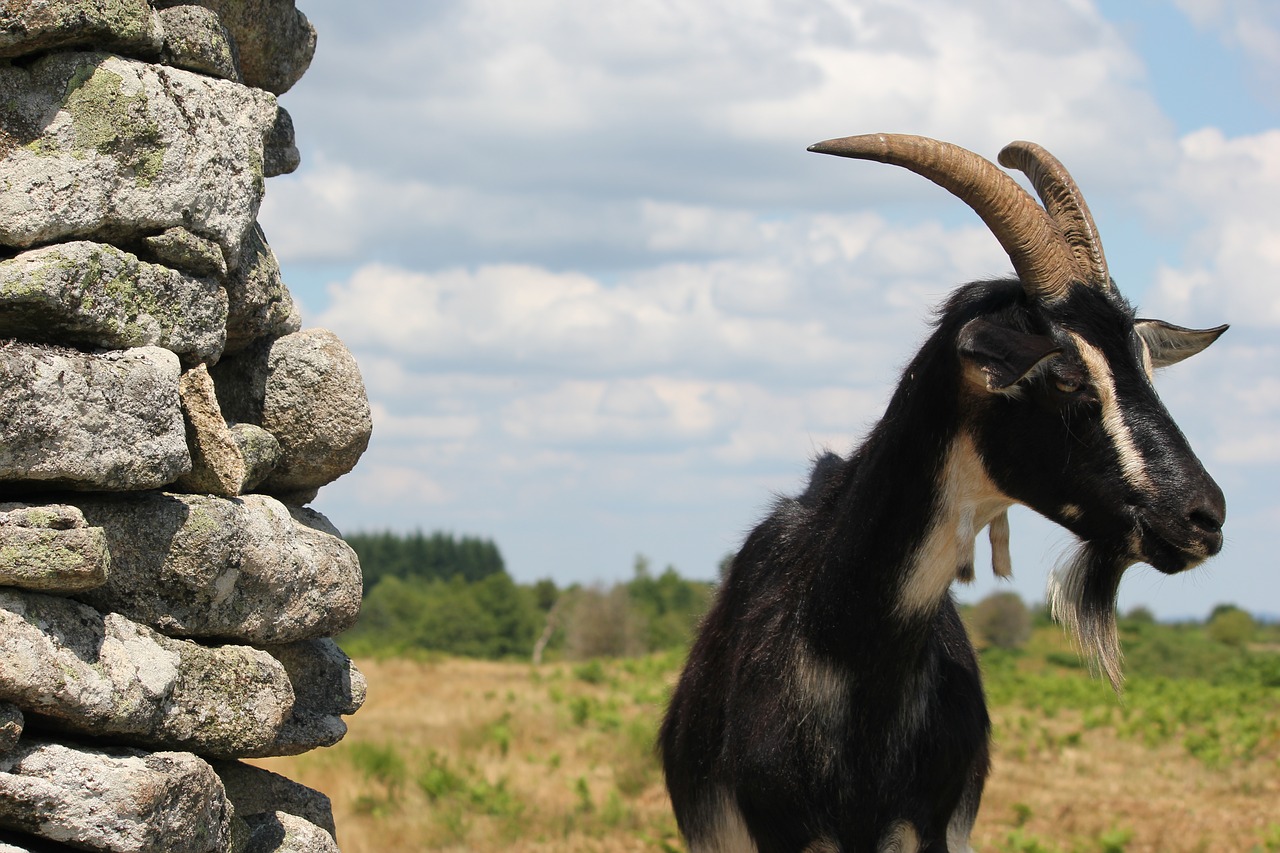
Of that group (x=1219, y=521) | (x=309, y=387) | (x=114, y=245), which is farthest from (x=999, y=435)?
(x=114, y=245)

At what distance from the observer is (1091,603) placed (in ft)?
15.8

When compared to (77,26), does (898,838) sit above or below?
below

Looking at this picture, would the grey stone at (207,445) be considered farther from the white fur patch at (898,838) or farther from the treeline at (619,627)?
the treeline at (619,627)

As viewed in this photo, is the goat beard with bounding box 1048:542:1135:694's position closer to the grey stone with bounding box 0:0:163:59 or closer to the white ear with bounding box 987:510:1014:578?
the white ear with bounding box 987:510:1014:578

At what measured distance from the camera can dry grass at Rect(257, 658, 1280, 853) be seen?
11523 millimetres

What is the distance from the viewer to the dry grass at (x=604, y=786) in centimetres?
1152

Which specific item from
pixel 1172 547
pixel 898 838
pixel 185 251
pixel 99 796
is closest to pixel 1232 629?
pixel 898 838

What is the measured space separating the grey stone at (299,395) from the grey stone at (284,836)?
1.28 metres

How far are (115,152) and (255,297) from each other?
897mm

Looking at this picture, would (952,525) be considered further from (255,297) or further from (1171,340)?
(255,297)

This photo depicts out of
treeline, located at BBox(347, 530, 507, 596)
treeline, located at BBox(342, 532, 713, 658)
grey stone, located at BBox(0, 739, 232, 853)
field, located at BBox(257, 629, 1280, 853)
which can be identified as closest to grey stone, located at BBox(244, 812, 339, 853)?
grey stone, located at BBox(0, 739, 232, 853)

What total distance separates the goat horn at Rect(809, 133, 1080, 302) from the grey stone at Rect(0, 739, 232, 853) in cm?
294

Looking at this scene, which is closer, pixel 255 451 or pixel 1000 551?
pixel 255 451

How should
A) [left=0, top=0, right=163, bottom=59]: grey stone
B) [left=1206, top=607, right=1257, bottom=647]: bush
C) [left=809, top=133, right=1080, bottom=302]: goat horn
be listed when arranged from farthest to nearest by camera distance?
[left=1206, top=607, right=1257, bottom=647]: bush, [left=809, top=133, right=1080, bottom=302]: goat horn, [left=0, top=0, right=163, bottom=59]: grey stone
